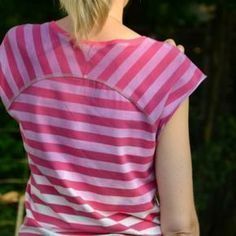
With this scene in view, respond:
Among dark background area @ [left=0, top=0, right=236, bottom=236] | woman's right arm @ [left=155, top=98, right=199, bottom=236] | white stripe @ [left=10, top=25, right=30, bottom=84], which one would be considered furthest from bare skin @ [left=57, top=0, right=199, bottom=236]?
dark background area @ [left=0, top=0, right=236, bottom=236]

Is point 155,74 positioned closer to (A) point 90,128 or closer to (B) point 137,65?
(B) point 137,65

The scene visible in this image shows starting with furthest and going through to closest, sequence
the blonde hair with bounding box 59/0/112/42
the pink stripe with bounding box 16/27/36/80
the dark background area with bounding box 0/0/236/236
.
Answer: the dark background area with bounding box 0/0/236/236 < the pink stripe with bounding box 16/27/36/80 < the blonde hair with bounding box 59/0/112/42

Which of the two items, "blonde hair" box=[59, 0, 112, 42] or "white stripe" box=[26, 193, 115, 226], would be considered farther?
"white stripe" box=[26, 193, 115, 226]

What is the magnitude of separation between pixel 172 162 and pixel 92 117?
184 millimetres

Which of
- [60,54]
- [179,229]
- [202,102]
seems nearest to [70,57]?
[60,54]

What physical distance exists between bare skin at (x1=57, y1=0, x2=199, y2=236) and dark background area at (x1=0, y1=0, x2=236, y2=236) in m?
2.09

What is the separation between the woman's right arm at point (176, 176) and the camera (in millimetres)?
1596

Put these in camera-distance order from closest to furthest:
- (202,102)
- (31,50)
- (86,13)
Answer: (86,13)
(31,50)
(202,102)

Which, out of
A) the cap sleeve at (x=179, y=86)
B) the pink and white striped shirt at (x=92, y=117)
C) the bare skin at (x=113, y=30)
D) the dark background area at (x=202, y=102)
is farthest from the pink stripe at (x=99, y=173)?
the dark background area at (x=202, y=102)

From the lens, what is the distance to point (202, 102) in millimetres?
6312

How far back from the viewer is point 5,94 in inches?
66.1

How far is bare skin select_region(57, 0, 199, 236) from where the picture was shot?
5.22 feet

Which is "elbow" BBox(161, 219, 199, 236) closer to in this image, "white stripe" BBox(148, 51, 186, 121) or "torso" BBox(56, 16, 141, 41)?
"white stripe" BBox(148, 51, 186, 121)

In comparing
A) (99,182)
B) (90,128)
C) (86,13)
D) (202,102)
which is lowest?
(202,102)
